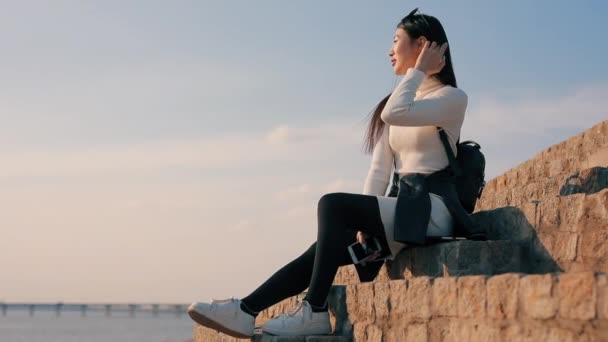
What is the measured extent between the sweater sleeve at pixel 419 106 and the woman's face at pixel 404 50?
190 millimetres

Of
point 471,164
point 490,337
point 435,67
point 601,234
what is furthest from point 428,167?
point 490,337

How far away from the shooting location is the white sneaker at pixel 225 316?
424 cm

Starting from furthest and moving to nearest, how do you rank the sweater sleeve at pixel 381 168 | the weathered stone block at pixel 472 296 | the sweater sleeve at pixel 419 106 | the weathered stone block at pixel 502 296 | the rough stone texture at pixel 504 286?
the sweater sleeve at pixel 381 168
the sweater sleeve at pixel 419 106
the weathered stone block at pixel 472 296
the weathered stone block at pixel 502 296
the rough stone texture at pixel 504 286

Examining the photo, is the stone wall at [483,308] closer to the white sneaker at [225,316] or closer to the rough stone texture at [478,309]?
the rough stone texture at [478,309]

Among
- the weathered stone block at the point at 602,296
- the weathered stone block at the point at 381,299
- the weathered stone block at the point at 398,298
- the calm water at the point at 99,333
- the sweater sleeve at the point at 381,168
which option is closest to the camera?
the weathered stone block at the point at 602,296

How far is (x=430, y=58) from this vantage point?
4555 millimetres

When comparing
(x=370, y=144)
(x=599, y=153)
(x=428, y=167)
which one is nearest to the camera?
(x=428, y=167)

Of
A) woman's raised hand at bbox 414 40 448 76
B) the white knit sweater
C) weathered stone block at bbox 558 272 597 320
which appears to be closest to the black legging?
the white knit sweater

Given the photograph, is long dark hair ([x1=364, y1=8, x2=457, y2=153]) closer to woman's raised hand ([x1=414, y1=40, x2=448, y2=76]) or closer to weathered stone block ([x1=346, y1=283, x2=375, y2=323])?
woman's raised hand ([x1=414, y1=40, x2=448, y2=76])

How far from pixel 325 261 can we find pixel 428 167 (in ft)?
2.24

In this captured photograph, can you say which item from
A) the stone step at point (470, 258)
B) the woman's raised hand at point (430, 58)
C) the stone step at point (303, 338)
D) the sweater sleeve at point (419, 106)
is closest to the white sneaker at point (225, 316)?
the stone step at point (303, 338)

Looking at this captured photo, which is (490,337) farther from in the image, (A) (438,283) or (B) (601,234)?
(B) (601,234)

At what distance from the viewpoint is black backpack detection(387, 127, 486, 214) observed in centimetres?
443

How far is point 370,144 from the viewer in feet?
16.1
